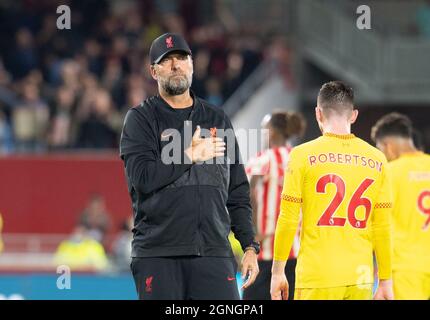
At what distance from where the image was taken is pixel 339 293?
6820 millimetres

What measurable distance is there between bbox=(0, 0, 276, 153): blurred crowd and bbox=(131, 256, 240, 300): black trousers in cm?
1169

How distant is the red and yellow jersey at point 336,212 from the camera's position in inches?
268

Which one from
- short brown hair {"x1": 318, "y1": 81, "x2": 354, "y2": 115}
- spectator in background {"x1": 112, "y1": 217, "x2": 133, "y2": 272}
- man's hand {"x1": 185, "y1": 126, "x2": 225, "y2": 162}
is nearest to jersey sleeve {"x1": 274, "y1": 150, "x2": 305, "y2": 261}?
short brown hair {"x1": 318, "y1": 81, "x2": 354, "y2": 115}

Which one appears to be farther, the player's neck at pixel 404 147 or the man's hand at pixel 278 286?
the player's neck at pixel 404 147

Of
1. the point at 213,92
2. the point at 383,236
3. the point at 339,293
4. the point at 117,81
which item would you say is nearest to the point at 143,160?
the point at 339,293

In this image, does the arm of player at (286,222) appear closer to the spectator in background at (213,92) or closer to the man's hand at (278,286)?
the man's hand at (278,286)

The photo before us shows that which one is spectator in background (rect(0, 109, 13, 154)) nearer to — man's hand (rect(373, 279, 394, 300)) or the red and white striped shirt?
the red and white striped shirt

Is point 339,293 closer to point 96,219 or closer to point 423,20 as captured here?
point 96,219

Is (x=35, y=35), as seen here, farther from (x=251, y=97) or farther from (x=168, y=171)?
(x=168, y=171)

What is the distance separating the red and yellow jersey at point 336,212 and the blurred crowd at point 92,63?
11392 millimetres

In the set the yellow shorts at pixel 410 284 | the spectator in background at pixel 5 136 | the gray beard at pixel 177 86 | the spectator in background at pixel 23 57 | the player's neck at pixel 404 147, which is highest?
the spectator in background at pixel 23 57

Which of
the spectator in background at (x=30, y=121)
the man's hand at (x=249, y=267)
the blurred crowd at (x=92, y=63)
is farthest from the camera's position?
the blurred crowd at (x=92, y=63)

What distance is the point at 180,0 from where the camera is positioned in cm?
2208

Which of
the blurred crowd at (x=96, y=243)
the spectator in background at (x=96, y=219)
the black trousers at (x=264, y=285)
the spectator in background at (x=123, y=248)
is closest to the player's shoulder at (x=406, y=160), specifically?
the black trousers at (x=264, y=285)
